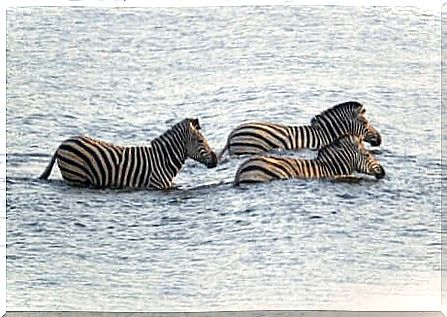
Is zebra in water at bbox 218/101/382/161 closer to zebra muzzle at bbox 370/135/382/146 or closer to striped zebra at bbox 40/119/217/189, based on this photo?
zebra muzzle at bbox 370/135/382/146

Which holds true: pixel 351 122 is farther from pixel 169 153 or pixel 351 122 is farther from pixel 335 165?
pixel 169 153

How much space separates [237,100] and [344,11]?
1.76ft

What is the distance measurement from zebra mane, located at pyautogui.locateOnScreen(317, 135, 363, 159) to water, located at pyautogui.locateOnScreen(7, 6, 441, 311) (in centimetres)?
10

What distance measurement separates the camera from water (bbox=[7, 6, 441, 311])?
3.75 meters

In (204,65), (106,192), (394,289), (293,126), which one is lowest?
(394,289)

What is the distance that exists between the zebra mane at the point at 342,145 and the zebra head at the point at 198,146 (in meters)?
0.41

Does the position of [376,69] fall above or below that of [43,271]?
above

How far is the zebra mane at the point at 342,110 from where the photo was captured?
12.3 feet

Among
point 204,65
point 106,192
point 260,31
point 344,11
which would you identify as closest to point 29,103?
point 106,192

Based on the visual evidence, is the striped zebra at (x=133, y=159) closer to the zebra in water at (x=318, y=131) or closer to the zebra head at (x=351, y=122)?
the zebra in water at (x=318, y=131)

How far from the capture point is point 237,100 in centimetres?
376

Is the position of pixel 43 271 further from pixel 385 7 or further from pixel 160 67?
pixel 385 7

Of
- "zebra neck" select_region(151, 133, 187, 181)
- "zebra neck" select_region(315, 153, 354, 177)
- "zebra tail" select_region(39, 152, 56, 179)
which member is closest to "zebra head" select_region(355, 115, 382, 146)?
"zebra neck" select_region(315, 153, 354, 177)

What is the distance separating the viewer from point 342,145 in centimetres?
378
